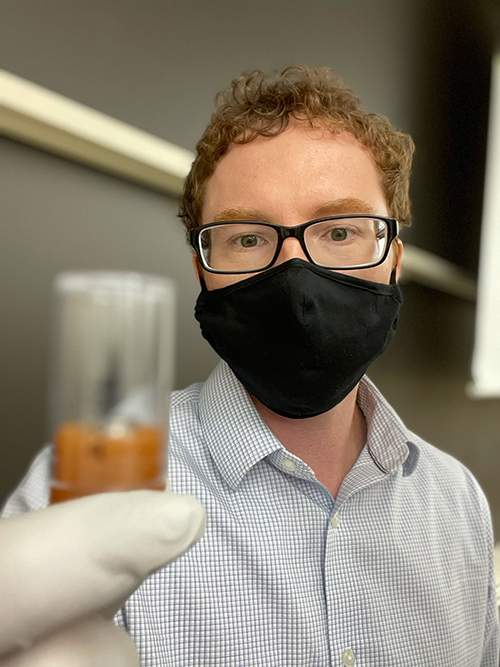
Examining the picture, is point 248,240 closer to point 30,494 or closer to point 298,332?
point 298,332

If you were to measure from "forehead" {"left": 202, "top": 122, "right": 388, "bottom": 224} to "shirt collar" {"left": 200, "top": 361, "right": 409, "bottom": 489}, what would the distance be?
235 millimetres

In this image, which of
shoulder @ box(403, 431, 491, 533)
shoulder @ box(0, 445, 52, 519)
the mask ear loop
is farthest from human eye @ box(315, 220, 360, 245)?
shoulder @ box(0, 445, 52, 519)

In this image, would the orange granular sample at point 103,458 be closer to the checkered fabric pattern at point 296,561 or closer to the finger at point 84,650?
the finger at point 84,650

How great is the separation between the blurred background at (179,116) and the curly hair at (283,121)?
5 cm

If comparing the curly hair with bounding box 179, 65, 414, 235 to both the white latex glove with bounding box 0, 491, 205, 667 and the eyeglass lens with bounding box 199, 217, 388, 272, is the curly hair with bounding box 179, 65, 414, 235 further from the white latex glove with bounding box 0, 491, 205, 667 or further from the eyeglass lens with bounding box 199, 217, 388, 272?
the white latex glove with bounding box 0, 491, 205, 667

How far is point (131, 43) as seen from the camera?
695mm

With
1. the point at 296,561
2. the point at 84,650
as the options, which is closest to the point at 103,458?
the point at 84,650

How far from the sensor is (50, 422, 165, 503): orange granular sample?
10.5 inches

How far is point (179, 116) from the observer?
0.80 meters

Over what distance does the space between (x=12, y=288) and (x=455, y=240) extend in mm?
1391

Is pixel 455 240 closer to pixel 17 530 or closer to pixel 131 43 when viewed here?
pixel 131 43

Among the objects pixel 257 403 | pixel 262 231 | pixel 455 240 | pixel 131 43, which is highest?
pixel 131 43

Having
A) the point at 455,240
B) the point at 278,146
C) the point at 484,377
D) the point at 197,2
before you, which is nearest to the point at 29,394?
the point at 278,146

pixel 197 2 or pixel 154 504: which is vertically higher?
pixel 197 2
